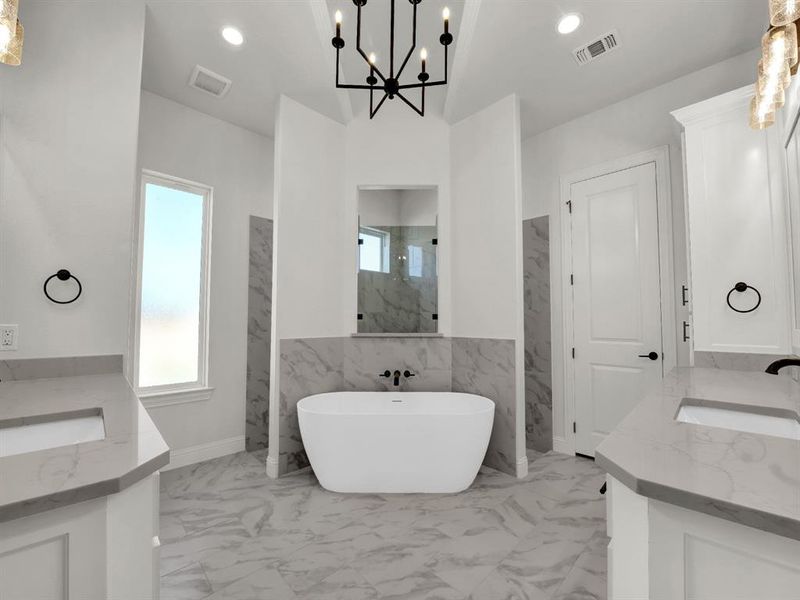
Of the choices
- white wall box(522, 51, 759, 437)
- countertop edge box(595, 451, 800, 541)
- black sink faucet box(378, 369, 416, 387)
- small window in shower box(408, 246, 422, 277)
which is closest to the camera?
countertop edge box(595, 451, 800, 541)

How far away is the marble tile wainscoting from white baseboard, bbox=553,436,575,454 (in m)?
0.70

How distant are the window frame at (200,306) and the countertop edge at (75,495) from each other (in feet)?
8.12

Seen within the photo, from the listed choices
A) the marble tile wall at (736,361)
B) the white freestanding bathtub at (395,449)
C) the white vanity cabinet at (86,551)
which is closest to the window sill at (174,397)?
the white freestanding bathtub at (395,449)

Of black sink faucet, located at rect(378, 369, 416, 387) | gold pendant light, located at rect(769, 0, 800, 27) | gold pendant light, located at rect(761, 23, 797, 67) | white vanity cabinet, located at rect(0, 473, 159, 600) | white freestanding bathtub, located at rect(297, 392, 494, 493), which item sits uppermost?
gold pendant light, located at rect(761, 23, 797, 67)

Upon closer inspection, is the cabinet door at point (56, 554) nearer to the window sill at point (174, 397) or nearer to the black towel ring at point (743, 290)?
the window sill at point (174, 397)

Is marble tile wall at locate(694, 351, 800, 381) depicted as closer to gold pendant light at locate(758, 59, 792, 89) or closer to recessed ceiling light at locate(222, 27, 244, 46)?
gold pendant light at locate(758, 59, 792, 89)

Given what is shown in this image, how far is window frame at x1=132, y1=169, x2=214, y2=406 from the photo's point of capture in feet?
9.41

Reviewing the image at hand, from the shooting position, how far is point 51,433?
1.10 meters

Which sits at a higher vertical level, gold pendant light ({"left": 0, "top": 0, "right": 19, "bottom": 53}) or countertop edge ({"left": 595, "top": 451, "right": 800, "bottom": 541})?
gold pendant light ({"left": 0, "top": 0, "right": 19, "bottom": 53})

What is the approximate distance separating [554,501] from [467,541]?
0.79m

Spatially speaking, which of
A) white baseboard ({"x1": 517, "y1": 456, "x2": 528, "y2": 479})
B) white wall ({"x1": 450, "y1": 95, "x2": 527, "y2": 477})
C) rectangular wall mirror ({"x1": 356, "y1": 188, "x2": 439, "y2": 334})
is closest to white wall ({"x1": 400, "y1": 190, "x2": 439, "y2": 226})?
rectangular wall mirror ({"x1": 356, "y1": 188, "x2": 439, "y2": 334})

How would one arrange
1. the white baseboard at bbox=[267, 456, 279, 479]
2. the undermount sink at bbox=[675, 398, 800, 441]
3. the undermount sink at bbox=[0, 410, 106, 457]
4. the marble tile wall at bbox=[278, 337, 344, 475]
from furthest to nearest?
the marble tile wall at bbox=[278, 337, 344, 475]
the white baseboard at bbox=[267, 456, 279, 479]
the undermount sink at bbox=[675, 398, 800, 441]
the undermount sink at bbox=[0, 410, 106, 457]

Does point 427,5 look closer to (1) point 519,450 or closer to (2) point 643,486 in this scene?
(2) point 643,486

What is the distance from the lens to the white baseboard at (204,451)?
2959 mm
